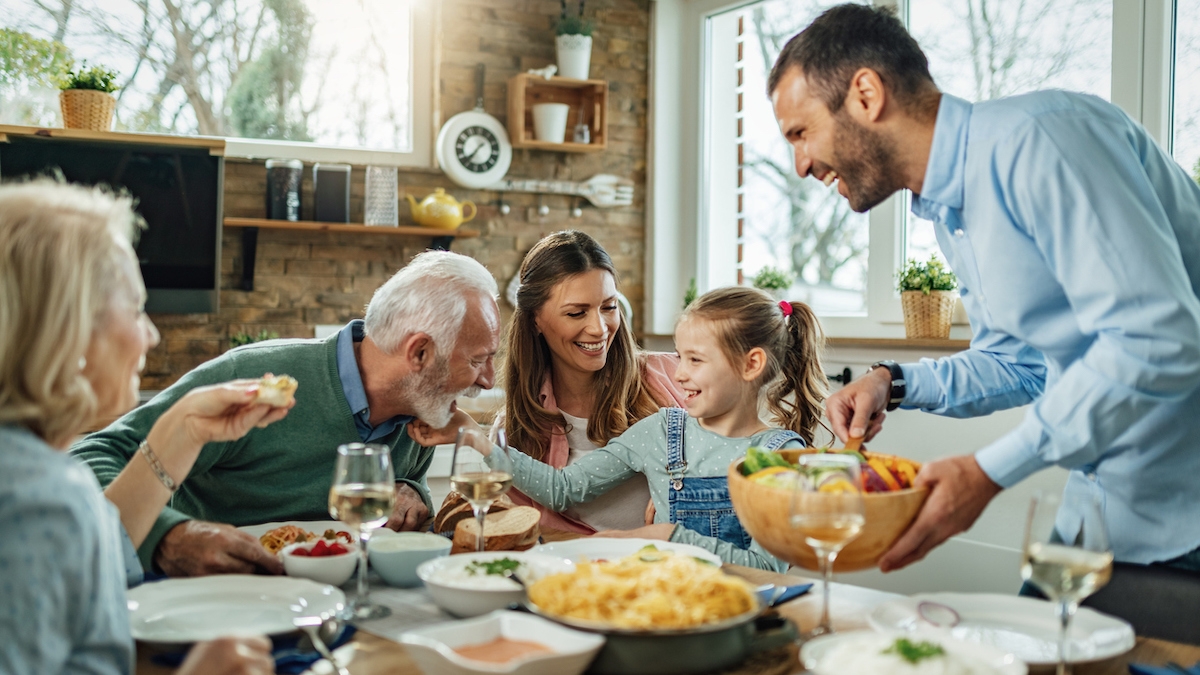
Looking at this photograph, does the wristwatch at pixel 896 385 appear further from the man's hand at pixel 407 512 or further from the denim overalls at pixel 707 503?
the man's hand at pixel 407 512

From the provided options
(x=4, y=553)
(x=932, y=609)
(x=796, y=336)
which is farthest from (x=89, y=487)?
(x=796, y=336)

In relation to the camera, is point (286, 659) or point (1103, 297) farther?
point (1103, 297)

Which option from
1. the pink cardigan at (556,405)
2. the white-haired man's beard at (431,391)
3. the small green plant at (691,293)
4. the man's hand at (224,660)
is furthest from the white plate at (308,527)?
the small green plant at (691,293)

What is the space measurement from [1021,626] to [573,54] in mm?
3883

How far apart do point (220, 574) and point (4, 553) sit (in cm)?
56

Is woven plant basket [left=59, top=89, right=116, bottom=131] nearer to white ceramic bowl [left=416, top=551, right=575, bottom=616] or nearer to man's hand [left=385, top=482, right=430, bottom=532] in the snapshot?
man's hand [left=385, top=482, right=430, bottom=532]

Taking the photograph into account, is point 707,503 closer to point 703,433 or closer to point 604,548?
point 703,433

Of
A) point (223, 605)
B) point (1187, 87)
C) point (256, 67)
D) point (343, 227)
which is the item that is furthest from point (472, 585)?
point (256, 67)

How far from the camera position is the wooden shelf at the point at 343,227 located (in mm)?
4102

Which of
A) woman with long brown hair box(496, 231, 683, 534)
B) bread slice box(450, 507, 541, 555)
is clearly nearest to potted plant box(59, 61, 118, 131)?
woman with long brown hair box(496, 231, 683, 534)

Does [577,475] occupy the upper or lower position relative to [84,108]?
lower

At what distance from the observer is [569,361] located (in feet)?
8.36

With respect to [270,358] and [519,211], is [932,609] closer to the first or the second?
[270,358]

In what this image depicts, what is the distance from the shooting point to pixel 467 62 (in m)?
4.59
